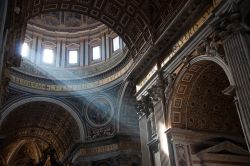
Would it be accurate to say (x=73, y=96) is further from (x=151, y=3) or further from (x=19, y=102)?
(x=151, y=3)

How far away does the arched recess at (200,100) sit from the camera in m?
11.5

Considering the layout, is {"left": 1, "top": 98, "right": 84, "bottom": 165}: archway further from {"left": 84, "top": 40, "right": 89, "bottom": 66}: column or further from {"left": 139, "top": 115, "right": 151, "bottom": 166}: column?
{"left": 139, "top": 115, "right": 151, "bottom": 166}: column

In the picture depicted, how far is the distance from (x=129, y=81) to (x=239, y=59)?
7284 millimetres

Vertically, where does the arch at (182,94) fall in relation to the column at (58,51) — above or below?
below

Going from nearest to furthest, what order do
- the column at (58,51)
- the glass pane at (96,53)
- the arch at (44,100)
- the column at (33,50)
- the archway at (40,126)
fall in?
the arch at (44,100)
the archway at (40,126)
the column at (33,50)
the glass pane at (96,53)
the column at (58,51)

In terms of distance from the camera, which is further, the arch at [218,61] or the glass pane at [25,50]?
the glass pane at [25,50]

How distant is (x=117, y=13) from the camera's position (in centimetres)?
1506

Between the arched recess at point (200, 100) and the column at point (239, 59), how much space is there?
7.08 ft

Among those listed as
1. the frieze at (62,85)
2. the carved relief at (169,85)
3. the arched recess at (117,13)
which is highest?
the frieze at (62,85)

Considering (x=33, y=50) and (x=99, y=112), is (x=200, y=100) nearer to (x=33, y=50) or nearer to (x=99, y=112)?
(x=99, y=112)

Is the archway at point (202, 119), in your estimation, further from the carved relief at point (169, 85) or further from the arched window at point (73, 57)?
the arched window at point (73, 57)

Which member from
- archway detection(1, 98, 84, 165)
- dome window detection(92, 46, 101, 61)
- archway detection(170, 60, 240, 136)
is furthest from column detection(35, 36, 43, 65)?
archway detection(170, 60, 240, 136)

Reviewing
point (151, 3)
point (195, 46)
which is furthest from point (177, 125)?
point (151, 3)

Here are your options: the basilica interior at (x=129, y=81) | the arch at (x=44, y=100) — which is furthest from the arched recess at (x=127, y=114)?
the arch at (x=44, y=100)
